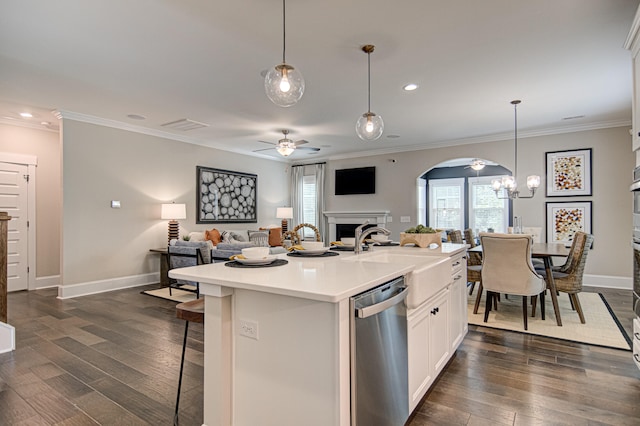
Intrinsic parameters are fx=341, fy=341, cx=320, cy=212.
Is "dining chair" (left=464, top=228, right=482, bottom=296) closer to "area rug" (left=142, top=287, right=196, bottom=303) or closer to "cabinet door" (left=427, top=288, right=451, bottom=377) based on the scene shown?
"cabinet door" (left=427, top=288, right=451, bottom=377)

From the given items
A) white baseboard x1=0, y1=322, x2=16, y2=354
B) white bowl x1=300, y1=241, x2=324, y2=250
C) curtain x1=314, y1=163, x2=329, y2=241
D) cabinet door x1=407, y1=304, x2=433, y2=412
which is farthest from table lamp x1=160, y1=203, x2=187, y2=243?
cabinet door x1=407, y1=304, x2=433, y2=412

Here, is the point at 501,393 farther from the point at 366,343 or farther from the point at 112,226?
the point at 112,226

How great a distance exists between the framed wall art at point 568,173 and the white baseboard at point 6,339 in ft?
25.3

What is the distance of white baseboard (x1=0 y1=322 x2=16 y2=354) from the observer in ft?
10.0

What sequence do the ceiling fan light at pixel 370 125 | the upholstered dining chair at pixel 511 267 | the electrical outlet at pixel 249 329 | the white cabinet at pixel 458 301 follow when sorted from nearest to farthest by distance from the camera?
the electrical outlet at pixel 249 329
the white cabinet at pixel 458 301
the ceiling fan light at pixel 370 125
the upholstered dining chair at pixel 511 267

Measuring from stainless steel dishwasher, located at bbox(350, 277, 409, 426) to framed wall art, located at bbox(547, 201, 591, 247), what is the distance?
18.2 feet

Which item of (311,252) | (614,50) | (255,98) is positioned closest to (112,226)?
(255,98)

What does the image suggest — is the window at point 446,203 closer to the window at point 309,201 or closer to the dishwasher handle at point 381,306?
the window at point 309,201

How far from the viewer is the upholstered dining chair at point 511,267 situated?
3.57m

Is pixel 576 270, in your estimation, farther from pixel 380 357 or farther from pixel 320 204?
pixel 320 204

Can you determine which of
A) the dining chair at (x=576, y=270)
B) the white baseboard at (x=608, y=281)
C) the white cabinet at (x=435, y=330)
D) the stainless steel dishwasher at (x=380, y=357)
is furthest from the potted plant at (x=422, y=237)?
the white baseboard at (x=608, y=281)

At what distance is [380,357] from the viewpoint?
5.27 feet

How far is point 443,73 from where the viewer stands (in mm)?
3684

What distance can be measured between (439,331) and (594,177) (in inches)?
208
